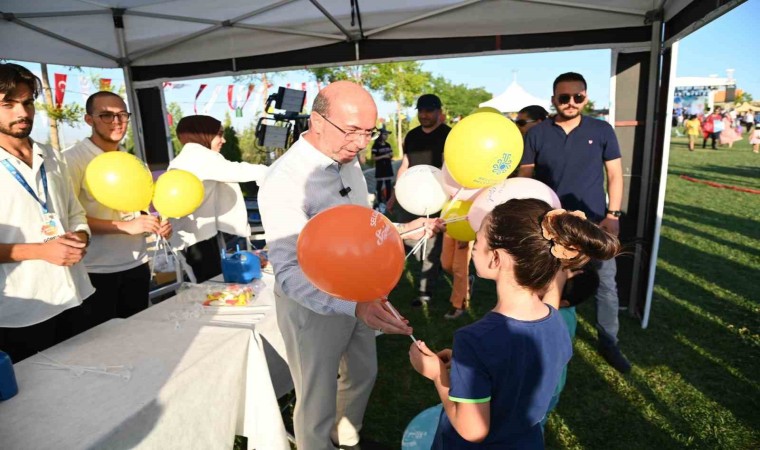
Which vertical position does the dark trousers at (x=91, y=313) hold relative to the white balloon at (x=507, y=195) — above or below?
below

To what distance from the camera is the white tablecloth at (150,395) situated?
130cm

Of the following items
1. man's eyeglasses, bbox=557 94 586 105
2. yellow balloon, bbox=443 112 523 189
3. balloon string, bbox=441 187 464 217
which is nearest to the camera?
yellow balloon, bbox=443 112 523 189

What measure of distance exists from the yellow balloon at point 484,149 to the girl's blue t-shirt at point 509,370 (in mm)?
885

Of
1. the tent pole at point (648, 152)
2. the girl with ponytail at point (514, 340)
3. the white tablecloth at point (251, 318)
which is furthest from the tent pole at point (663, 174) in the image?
the white tablecloth at point (251, 318)

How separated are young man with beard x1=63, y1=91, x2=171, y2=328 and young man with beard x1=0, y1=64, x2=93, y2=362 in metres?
0.35

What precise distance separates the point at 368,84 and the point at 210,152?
1909 cm

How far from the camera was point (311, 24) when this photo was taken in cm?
406

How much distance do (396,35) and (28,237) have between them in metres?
3.28

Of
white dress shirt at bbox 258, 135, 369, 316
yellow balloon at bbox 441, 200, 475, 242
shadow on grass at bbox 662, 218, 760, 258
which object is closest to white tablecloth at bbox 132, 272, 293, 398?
white dress shirt at bbox 258, 135, 369, 316

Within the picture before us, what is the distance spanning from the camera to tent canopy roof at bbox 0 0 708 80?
11.6 ft

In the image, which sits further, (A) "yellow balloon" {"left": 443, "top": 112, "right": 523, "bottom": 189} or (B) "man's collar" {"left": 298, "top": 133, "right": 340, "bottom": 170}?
(A) "yellow balloon" {"left": 443, "top": 112, "right": 523, "bottom": 189}

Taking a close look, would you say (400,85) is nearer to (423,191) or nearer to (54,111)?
(54,111)

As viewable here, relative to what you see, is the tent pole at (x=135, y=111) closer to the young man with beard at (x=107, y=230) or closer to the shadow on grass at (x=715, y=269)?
the young man with beard at (x=107, y=230)

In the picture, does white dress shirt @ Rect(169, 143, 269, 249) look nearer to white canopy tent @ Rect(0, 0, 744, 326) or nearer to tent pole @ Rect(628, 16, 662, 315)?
white canopy tent @ Rect(0, 0, 744, 326)
